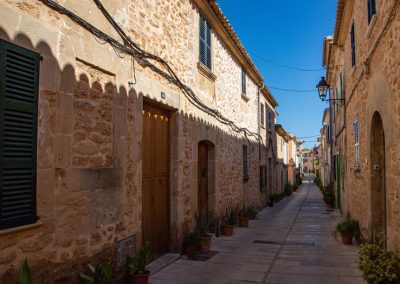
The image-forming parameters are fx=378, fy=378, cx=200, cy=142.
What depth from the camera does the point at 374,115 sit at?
635cm

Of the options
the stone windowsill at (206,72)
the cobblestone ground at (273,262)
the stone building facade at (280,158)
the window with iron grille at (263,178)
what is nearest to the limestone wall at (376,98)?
the cobblestone ground at (273,262)

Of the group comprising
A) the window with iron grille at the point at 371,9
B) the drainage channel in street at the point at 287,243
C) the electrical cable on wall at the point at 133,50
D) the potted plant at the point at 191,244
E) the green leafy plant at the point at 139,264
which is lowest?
the drainage channel in street at the point at 287,243

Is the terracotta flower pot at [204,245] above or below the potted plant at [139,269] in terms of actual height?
below

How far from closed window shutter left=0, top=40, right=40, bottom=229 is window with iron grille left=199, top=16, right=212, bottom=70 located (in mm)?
5344

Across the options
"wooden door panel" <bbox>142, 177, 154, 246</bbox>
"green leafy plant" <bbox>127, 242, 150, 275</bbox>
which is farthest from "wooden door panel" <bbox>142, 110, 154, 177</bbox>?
"green leafy plant" <bbox>127, 242, 150, 275</bbox>

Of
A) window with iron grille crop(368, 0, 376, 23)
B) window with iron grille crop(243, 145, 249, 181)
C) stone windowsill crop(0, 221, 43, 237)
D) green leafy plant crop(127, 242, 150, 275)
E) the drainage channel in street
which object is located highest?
window with iron grille crop(368, 0, 376, 23)

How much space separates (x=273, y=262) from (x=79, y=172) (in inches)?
158

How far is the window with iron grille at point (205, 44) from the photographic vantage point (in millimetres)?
8406

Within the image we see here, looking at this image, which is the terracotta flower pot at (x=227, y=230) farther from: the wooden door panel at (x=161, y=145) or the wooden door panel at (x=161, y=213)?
the wooden door panel at (x=161, y=145)

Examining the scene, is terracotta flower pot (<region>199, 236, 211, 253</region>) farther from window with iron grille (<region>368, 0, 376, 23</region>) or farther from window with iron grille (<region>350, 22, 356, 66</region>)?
window with iron grille (<region>350, 22, 356, 66</region>)

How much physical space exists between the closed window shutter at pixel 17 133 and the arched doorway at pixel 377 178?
17.8 ft

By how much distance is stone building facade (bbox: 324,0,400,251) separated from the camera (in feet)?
15.9

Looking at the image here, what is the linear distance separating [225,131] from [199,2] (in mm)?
3558

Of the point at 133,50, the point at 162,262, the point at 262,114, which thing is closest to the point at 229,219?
the point at 162,262
